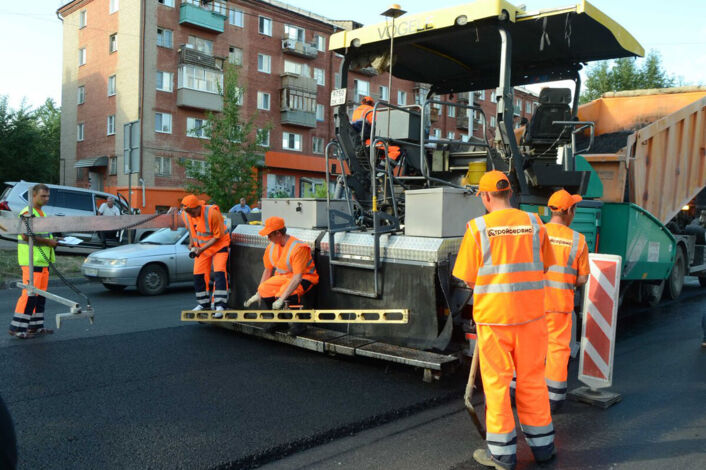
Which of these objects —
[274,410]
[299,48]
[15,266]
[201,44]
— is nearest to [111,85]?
[201,44]

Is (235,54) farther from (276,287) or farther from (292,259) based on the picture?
(292,259)

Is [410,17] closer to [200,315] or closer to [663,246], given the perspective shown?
[200,315]

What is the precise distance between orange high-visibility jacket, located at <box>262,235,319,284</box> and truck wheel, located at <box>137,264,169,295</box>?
15.5 feet

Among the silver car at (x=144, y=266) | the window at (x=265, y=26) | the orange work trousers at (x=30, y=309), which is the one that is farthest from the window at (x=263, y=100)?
the orange work trousers at (x=30, y=309)

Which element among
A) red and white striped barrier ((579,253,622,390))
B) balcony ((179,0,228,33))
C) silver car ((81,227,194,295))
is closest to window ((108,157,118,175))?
balcony ((179,0,228,33))

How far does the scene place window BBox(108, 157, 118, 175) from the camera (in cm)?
3098

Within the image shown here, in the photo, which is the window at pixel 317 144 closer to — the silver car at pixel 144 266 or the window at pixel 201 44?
the window at pixel 201 44

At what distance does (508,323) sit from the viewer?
347 centimetres

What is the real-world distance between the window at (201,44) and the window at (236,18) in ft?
6.63

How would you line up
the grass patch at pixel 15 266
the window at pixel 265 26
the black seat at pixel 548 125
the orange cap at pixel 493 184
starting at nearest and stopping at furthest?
1. the orange cap at pixel 493 184
2. the black seat at pixel 548 125
3. the grass patch at pixel 15 266
4. the window at pixel 265 26

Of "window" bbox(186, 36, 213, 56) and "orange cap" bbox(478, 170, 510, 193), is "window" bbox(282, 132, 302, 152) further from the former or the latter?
"orange cap" bbox(478, 170, 510, 193)

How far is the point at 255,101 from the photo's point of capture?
3419 cm

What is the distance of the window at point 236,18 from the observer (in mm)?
32844

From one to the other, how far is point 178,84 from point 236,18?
551cm
